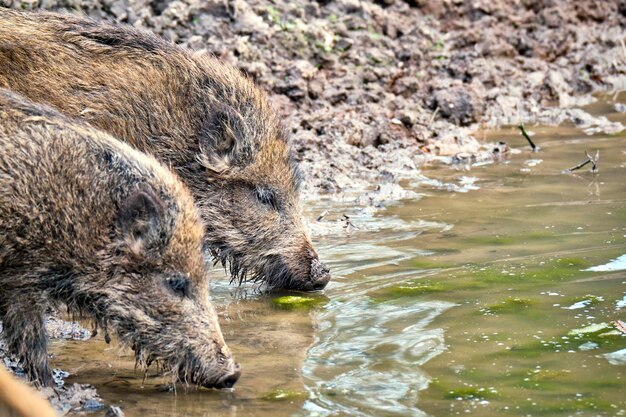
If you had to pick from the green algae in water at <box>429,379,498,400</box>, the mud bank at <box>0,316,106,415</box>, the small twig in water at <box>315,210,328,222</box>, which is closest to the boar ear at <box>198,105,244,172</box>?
the small twig in water at <box>315,210,328,222</box>

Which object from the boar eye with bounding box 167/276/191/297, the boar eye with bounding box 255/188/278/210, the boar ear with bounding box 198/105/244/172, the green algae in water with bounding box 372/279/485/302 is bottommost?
the green algae in water with bounding box 372/279/485/302

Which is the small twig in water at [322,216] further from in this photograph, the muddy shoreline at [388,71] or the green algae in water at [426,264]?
the green algae in water at [426,264]

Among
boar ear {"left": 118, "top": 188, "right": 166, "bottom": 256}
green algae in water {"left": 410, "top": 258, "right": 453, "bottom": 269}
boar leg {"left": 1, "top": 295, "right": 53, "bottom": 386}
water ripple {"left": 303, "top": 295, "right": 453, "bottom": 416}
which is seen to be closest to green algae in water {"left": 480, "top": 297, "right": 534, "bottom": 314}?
water ripple {"left": 303, "top": 295, "right": 453, "bottom": 416}

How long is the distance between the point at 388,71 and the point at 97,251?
6549 mm

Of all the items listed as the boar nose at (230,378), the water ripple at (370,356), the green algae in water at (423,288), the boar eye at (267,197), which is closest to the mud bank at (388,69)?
the boar eye at (267,197)

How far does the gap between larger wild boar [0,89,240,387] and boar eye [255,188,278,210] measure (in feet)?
6.09

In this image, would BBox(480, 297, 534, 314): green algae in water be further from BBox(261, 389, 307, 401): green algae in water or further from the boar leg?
the boar leg

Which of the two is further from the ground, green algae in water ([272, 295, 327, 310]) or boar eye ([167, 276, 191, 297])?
boar eye ([167, 276, 191, 297])

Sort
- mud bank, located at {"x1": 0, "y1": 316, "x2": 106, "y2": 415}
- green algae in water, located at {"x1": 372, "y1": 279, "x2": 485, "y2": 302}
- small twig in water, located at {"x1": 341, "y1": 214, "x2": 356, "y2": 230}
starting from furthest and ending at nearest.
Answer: small twig in water, located at {"x1": 341, "y1": 214, "x2": 356, "y2": 230} → green algae in water, located at {"x1": 372, "y1": 279, "x2": 485, "y2": 302} → mud bank, located at {"x1": 0, "y1": 316, "x2": 106, "y2": 415}

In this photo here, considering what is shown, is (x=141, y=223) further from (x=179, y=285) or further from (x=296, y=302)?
(x=296, y=302)

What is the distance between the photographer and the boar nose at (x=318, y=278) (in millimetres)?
7321

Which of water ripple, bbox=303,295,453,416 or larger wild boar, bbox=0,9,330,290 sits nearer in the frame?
water ripple, bbox=303,295,453,416

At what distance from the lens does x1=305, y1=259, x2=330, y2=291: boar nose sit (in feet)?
24.0

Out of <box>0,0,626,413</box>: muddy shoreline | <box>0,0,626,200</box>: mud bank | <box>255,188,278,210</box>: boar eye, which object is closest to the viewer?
<box>255,188,278,210</box>: boar eye
